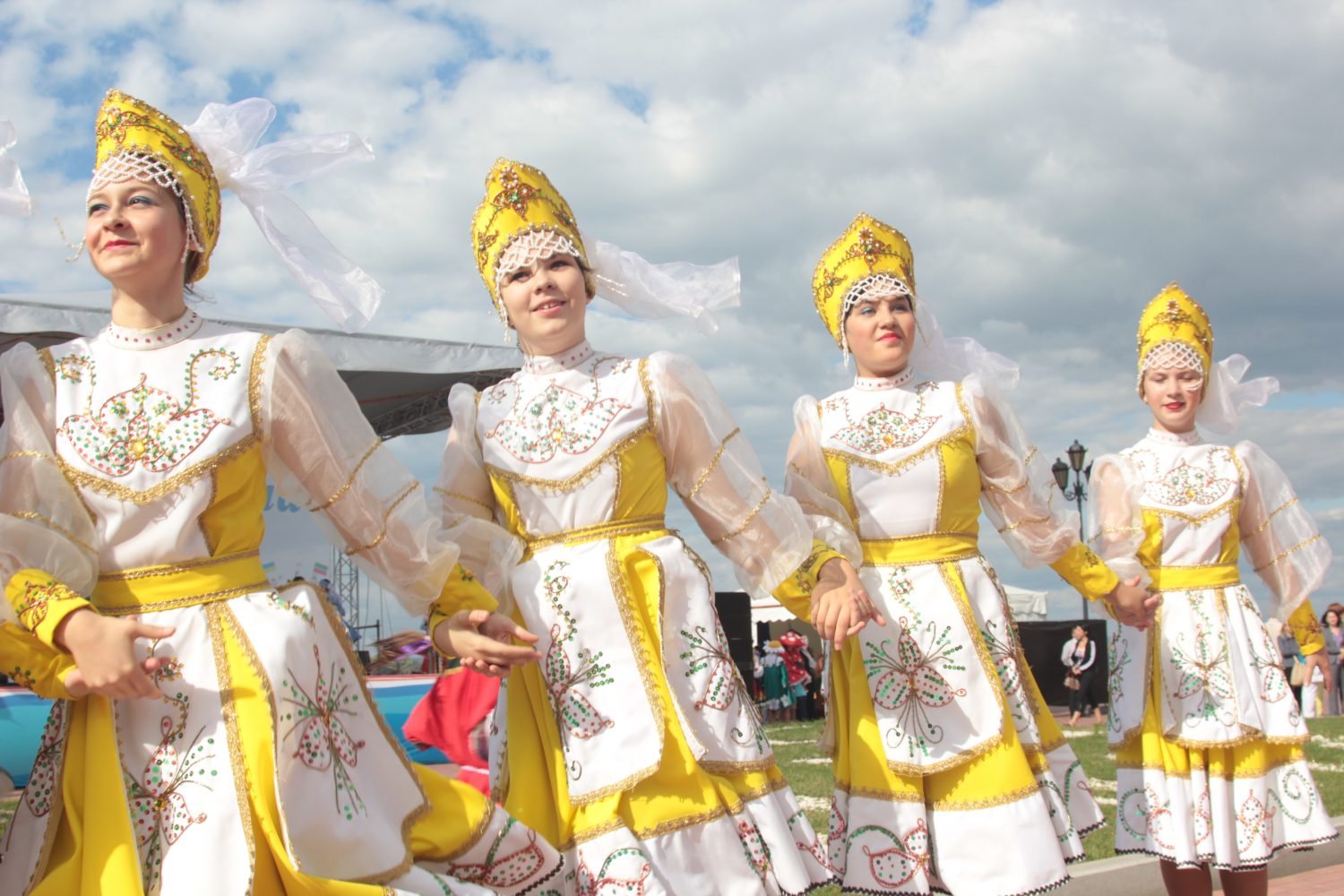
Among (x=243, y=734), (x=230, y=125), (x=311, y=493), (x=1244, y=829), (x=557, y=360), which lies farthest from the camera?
(x=1244, y=829)

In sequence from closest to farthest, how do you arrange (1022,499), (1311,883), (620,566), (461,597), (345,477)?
(345,477)
(461,597)
(620,566)
(1022,499)
(1311,883)

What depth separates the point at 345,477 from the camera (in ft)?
8.50

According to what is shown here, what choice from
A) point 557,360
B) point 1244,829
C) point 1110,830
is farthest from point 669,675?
point 1110,830

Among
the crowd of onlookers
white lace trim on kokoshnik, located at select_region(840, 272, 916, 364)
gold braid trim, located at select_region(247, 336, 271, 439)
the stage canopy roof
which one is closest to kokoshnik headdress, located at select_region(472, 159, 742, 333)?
white lace trim on kokoshnik, located at select_region(840, 272, 916, 364)

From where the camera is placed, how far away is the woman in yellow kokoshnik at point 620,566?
9.23ft

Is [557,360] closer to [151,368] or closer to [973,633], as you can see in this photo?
[151,368]

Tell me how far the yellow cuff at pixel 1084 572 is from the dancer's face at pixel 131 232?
2759 millimetres

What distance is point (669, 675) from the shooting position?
294 centimetres

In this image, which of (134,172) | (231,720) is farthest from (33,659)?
(134,172)

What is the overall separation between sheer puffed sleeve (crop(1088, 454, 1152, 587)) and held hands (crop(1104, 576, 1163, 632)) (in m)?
0.12

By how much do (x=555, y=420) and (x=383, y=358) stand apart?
295 inches

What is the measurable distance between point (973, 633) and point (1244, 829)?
1.50m

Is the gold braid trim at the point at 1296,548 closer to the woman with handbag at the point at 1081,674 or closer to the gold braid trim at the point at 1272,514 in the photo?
the gold braid trim at the point at 1272,514

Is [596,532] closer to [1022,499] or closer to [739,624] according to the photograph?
[1022,499]
